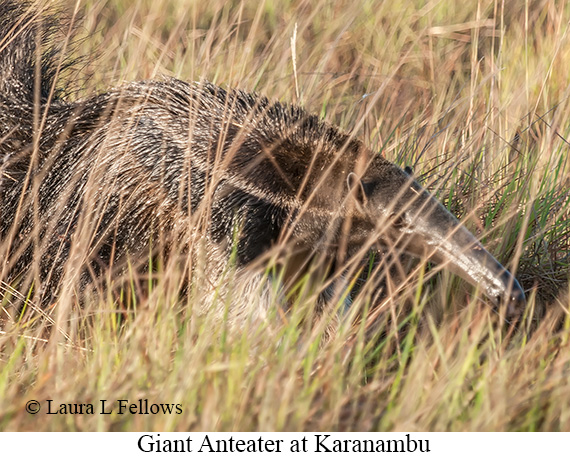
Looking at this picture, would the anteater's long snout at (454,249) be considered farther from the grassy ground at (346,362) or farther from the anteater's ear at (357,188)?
the anteater's ear at (357,188)

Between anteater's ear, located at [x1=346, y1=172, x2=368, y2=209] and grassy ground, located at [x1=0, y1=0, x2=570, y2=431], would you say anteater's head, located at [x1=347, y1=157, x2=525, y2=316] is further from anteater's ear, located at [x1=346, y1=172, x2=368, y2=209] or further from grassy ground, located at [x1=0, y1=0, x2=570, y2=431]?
grassy ground, located at [x1=0, y1=0, x2=570, y2=431]

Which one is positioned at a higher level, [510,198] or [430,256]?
[510,198]

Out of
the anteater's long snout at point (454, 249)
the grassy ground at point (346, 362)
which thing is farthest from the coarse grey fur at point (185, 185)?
the grassy ground at point (346, 362)

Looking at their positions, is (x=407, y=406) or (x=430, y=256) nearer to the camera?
(x=407, y=406)

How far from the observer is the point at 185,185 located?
5016 millimetres

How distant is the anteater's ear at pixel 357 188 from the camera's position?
4.46 m

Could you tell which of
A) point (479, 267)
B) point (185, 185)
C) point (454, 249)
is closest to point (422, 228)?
point (454, 249)

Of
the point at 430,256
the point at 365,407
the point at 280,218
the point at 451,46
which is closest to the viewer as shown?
the point at 365,407

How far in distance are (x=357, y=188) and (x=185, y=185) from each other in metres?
1.10

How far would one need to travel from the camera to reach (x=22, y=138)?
540 cm

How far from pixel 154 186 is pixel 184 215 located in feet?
1.09
